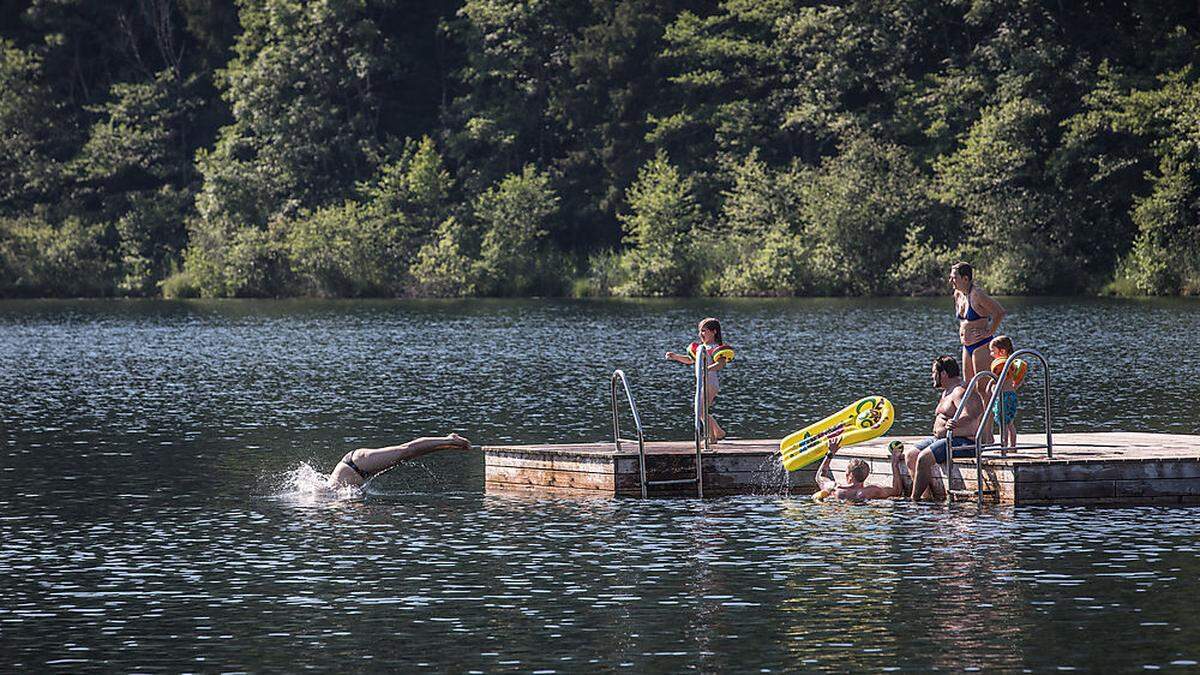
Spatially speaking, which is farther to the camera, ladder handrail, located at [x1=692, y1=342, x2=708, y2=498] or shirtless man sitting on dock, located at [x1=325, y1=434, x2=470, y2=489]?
shirtless man sitting on dock, located at [x1=325, y1=434, x2=470, y2=489]

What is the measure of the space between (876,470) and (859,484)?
1.52 feet

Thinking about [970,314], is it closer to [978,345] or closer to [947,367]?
[978,345]

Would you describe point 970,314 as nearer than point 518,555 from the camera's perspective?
No

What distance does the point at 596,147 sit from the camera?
384ft

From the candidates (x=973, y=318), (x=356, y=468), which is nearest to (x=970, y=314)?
(x=973, y=318)

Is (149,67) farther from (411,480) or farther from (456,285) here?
(411,480)

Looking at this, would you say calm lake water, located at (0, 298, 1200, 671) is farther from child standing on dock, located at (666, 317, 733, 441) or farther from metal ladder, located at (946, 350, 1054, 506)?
child standing on dock, located at (666, 317, 733, 441)

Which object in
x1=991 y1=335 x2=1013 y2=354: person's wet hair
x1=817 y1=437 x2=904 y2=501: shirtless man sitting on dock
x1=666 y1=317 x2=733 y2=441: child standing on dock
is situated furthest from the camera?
x1=666 y1=317 x2=733 y2=441: child standing on dock

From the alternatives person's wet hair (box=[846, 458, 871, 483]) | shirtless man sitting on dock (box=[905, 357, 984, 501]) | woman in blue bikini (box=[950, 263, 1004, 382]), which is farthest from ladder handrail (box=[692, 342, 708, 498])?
woman in blue bikini (box=[950, 263, 1004, 382])

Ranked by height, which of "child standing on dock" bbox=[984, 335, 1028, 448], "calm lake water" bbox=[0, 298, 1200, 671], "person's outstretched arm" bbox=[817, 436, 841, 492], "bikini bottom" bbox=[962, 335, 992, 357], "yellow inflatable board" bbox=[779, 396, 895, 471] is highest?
"bikini bottom" bbox=[962, 335, 992, 357]

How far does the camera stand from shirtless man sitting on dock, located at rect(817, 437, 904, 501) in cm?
2820

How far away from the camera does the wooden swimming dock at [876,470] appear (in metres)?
27.1

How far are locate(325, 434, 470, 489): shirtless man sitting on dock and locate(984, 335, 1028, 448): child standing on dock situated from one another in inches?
291

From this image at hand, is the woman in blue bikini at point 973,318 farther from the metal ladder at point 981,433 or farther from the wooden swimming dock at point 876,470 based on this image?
the wooden swimming dock at point 876,470
